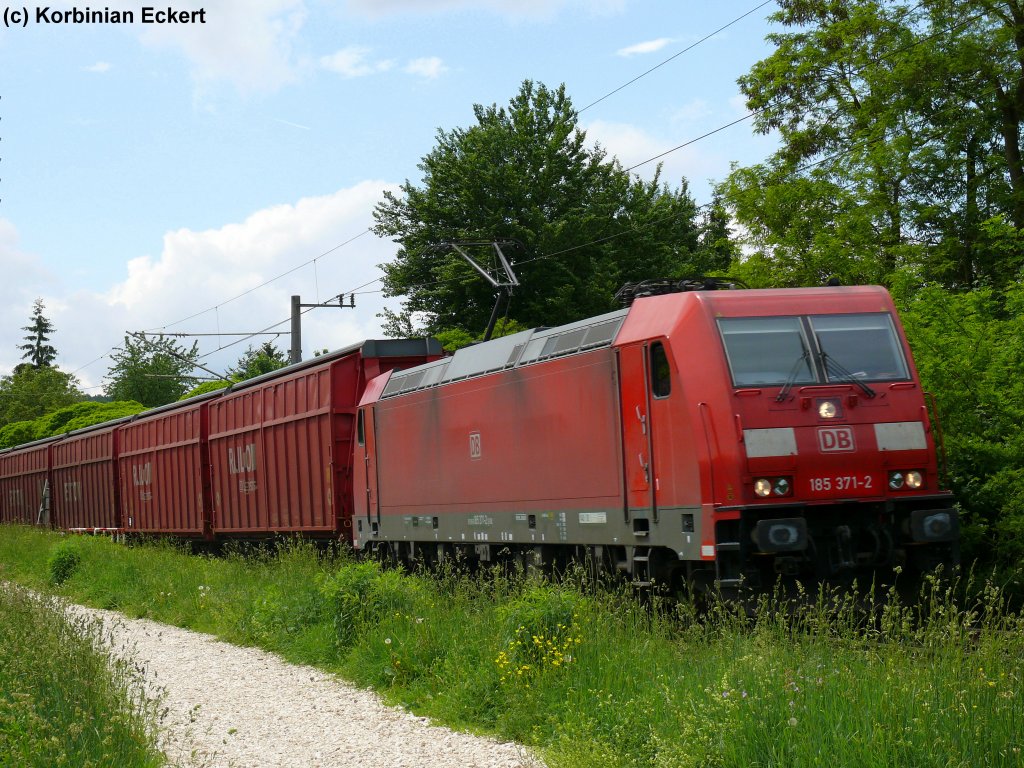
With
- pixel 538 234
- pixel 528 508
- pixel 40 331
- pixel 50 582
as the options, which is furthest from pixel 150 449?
pixel 40 331

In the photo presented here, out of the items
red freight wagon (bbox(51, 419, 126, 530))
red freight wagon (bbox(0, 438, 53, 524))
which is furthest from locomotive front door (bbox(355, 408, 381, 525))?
red freight wagon (bbox(0, 438, 53, 524))

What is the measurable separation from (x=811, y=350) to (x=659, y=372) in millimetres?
1339

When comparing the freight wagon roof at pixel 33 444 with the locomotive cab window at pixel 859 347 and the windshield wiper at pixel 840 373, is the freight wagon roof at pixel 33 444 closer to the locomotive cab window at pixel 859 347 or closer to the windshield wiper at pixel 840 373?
the locomotive cab window at pixel 859 347

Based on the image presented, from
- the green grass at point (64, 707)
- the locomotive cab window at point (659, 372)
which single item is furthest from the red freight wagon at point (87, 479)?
the locomotive cab window at point (659, 372)

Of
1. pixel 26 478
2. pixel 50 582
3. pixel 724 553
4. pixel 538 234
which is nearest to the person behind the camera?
pixel 724 553

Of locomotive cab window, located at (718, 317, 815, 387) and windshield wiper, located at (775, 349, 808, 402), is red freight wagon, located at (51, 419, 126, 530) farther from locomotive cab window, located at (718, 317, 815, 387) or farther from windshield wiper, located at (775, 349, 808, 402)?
windshield wiper, located at (775, 349, 808, 402)

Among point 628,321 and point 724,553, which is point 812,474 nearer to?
point 724,553

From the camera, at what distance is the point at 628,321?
37.2 ft

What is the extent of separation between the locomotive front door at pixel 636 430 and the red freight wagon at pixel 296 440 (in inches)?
330

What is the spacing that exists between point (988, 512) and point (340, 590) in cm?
673

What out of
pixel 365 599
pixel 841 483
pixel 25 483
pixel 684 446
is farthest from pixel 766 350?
pixel 25 483

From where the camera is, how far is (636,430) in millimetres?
10992

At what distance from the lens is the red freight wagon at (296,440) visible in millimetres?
19141

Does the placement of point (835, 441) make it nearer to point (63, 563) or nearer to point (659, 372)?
point (659, 372)
